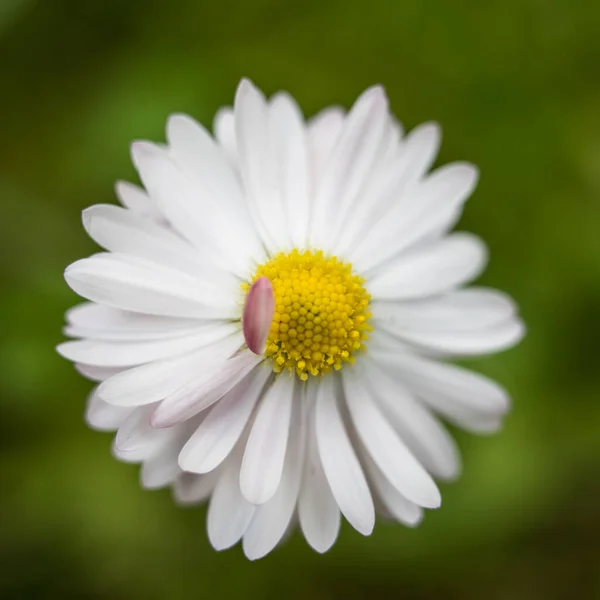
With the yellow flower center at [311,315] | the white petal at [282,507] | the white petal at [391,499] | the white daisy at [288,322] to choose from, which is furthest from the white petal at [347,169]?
the white petal at [391,499]

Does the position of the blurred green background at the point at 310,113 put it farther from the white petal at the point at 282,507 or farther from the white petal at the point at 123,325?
the white petal at the point at 282,507

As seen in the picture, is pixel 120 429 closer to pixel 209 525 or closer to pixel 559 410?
pixel 209 525

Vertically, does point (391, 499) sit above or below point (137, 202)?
below

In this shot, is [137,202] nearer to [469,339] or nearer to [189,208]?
[189,208]

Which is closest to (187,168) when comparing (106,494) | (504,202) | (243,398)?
(243,398)

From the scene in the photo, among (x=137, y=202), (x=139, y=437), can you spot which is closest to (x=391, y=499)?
(x=139, y=437)
